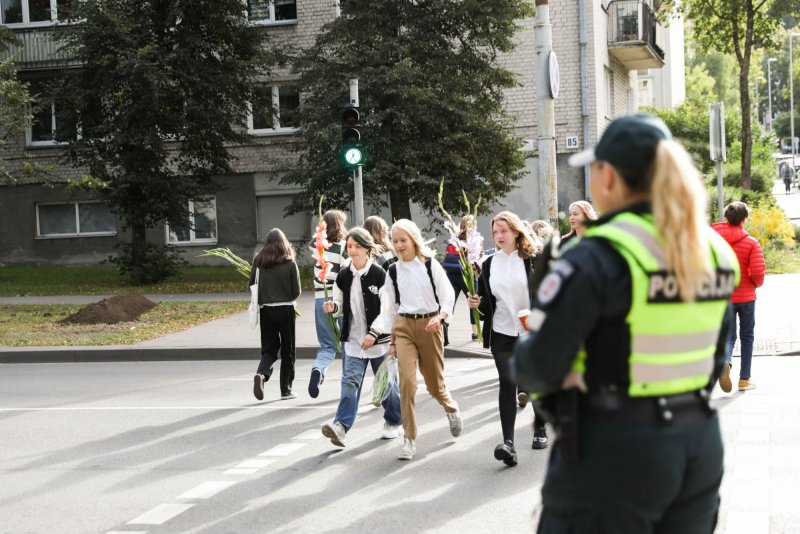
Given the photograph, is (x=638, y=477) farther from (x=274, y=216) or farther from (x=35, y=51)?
(x=35, y=51)

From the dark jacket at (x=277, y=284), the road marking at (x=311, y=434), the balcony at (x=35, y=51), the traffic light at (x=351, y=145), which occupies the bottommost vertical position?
the road marking at (x=311, y=434)

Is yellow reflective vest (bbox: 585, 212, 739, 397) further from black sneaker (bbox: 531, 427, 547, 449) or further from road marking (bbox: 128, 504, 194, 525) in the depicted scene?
black sneaker (bbox: 531, 427, 547, 449)

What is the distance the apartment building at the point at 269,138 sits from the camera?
1203 inches

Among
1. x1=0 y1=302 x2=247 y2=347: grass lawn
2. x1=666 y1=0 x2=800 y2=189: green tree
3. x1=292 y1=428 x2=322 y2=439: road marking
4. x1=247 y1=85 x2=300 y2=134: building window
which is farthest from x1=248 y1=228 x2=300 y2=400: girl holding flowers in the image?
x1=666 y1=0 x2=800 y2=189: green tree

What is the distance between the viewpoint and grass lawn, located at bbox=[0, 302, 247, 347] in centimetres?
1591

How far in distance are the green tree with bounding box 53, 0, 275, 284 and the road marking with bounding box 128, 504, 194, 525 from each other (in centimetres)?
1846

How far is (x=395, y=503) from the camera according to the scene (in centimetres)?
639

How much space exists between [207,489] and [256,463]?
845 millimetres

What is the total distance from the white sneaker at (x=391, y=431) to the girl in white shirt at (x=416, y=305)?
0.78 metres

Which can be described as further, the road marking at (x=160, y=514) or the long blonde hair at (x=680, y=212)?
the road marking at (x=160, y=514)

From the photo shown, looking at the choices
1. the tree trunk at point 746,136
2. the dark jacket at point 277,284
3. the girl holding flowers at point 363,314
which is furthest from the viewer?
the tree trunk at point 746,136

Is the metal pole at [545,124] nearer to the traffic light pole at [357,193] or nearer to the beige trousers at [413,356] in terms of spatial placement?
the traffic light pole at [357,193]

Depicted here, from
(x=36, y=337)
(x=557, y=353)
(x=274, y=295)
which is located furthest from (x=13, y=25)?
(x=557, y=353)

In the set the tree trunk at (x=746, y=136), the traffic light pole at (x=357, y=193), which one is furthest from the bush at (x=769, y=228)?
the traffic light pole at (x=357, y=193)
